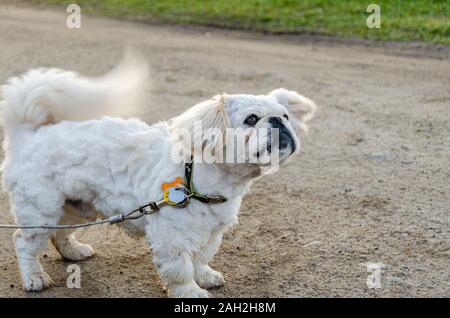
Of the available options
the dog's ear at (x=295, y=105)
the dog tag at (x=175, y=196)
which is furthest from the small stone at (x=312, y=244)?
the dog tag at (x=175, y=196)

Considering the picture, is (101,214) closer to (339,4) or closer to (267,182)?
(267,182)

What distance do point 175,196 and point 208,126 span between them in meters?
0.49

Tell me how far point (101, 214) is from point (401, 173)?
328 cm

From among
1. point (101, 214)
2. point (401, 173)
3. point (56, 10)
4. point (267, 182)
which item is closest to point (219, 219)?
point (101, 214)

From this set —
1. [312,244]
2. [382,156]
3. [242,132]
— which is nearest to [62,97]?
[242,132]

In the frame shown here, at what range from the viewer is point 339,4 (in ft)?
47.0

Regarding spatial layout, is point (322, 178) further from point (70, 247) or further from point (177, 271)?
point (177, 271)

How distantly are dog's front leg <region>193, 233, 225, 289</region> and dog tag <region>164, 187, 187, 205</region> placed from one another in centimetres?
50

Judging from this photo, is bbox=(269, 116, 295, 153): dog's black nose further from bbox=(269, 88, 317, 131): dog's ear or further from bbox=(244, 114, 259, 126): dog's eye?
bbox=(269, 88, 317, 131): dog's ear

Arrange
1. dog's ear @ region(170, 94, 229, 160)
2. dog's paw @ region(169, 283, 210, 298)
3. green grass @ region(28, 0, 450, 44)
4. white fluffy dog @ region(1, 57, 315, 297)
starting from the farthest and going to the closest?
green grass @ region(28, 0, 450, 44)
dog's paw @ region(169, 283, 210, 298)
white fluffy dog @ region(1, 57, 315, 297)
dog's ear @ region(170, 94, 229, 160)

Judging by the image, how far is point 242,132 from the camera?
441cm

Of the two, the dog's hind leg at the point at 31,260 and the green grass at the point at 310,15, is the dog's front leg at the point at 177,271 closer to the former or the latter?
the dog's hind leg at the point at 31,260

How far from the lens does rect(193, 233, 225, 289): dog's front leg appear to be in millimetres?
4937

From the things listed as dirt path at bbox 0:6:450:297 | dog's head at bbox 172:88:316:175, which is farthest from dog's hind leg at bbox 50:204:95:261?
dog's head at bbox 172:88:316:175
